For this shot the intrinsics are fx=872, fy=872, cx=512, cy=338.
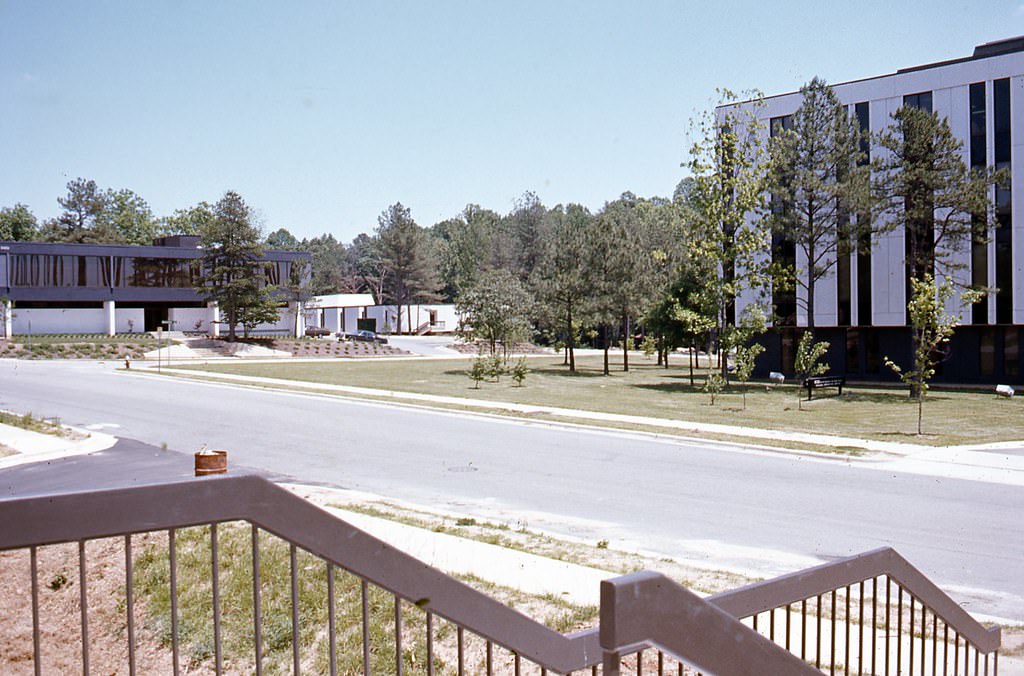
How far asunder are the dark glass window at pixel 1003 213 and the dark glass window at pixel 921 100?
2635 mm

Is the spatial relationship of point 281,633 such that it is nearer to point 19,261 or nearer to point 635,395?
point 635,395

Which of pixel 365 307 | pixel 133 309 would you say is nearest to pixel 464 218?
pixel 365 307

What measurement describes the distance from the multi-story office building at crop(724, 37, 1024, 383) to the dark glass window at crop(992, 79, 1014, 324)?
4cm

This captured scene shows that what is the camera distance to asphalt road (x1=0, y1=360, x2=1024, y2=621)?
433 inches

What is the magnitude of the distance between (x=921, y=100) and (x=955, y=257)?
747 centimetres

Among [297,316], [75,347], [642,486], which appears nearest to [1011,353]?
[642,486]

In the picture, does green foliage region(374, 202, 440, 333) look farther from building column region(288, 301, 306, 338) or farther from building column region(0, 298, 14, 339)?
building column region(0, 298, 14, 339)

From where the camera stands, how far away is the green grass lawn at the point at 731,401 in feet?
79.9

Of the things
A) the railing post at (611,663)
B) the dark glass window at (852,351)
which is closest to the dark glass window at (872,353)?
the dark glass window at (852,351)

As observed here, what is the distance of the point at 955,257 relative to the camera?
40344 mm

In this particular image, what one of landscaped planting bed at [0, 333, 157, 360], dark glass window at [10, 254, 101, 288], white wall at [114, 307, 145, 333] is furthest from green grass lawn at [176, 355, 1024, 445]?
white wall at [114, 307, 145, 333]

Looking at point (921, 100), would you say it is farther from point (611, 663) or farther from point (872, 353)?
point (611, 663)

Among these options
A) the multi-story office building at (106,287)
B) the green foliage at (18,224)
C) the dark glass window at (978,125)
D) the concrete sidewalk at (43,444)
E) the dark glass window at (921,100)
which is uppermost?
the green foliage at (18,224)

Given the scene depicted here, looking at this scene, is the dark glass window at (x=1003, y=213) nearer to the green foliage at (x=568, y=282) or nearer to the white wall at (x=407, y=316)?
the green foliage at (x=568, y=282)
